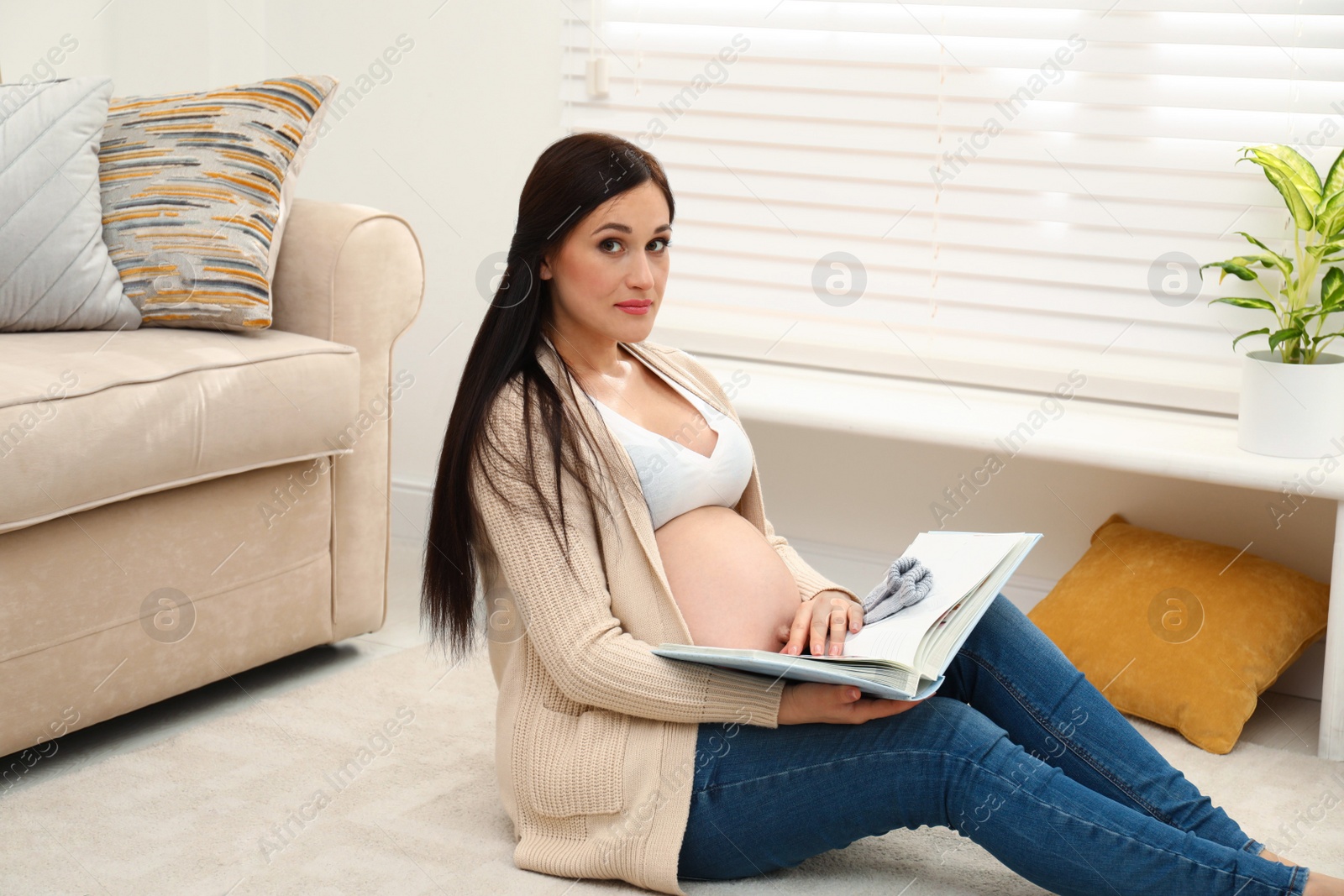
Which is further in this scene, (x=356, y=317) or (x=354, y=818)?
(x=356, y=317)

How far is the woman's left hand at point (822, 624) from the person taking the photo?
1351 mm

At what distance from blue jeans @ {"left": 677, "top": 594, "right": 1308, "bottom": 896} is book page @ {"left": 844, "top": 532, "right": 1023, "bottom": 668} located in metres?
0.09

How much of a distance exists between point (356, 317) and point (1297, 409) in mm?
1565

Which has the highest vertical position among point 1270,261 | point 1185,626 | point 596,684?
point 1270,261

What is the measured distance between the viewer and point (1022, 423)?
2.31 meters

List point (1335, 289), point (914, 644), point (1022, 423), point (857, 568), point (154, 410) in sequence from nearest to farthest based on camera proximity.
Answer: point (914, 644), point (154, 410), point (1335, 289), point (1022, 423), point (857, 568)

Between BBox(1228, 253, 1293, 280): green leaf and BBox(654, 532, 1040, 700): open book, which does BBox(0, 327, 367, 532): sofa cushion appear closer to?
BBox(654, 532, 1040, 700): open book

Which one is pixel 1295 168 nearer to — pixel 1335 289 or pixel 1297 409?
pixel 1335 289

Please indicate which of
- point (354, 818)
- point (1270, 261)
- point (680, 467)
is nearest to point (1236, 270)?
point (1270, 261)

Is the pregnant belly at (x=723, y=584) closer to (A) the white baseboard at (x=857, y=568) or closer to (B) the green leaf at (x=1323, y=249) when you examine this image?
(A) the white baseboard at (x=857, y=568)

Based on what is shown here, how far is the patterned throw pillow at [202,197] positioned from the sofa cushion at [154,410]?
63 mm

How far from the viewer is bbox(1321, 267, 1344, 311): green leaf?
2.00m

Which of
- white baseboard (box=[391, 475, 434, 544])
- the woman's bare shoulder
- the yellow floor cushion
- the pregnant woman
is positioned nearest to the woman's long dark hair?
the pregnant woman

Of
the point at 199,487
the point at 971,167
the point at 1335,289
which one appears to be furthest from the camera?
the point at 971,167
